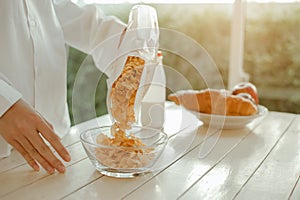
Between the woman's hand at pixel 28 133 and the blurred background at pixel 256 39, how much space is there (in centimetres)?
168

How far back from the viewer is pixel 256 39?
8.20 ft

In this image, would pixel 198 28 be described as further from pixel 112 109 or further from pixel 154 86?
pixel 112 109

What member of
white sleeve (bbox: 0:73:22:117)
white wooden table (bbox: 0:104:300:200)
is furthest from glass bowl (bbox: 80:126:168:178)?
white sleeve (bbox: 0:73:22:117)

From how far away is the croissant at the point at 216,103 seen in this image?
1.39 meters

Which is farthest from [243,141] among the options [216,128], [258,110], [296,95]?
[296,95]

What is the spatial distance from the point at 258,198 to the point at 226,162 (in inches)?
8.6

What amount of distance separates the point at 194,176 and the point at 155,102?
0.45 metres

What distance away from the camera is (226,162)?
106 centimetres

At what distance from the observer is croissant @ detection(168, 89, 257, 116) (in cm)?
139

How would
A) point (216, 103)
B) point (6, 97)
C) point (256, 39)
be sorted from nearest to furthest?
point (6, 97) → point (216, 103) → point (256, 39)

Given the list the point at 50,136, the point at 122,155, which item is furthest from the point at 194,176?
the point at 50,136

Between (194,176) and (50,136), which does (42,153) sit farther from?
(194,176)

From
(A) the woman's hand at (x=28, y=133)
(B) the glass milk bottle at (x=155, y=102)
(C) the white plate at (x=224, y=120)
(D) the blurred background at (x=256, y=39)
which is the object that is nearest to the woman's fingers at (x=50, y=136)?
(A) the woman's hand at (x=28, y=133)

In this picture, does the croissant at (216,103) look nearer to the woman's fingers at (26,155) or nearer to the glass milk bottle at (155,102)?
the glass milk bottle at (155,102)
